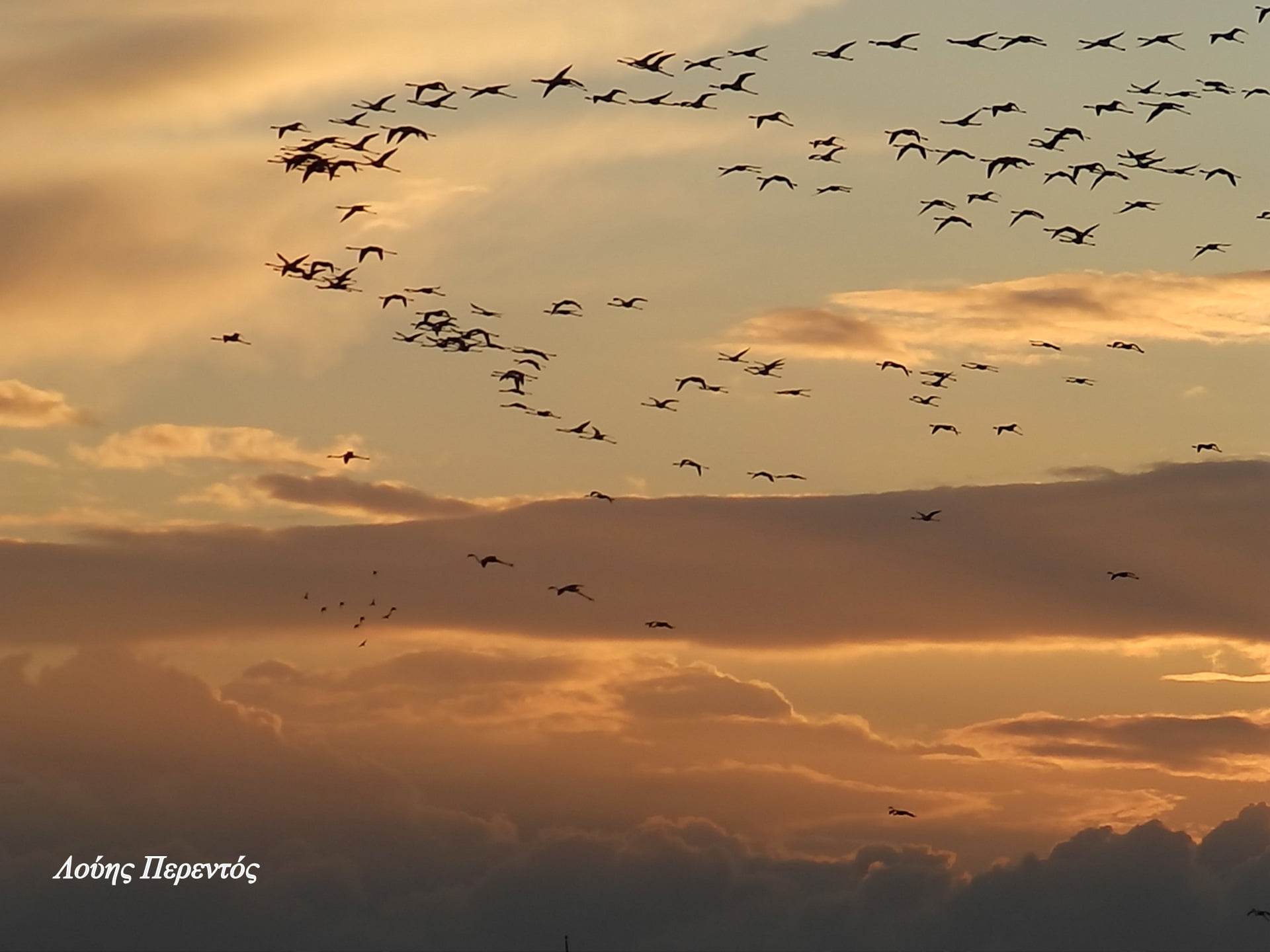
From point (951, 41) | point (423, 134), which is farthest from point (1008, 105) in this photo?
point (423, 134)

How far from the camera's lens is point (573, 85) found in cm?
19238

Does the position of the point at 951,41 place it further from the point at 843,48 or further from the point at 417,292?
the point at 417,292

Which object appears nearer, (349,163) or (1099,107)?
(349,163)

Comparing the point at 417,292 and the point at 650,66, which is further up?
the point at 650,66

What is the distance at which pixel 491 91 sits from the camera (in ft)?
622

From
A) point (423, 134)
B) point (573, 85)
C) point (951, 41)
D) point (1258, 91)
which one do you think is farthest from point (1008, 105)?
point (423, 134)

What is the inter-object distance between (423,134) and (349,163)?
39.5ft

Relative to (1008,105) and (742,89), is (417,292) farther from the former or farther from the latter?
(1008,105)

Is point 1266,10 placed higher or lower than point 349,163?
higher

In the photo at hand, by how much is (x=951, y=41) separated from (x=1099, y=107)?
1329 cm

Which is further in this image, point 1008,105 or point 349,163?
point 1008,105

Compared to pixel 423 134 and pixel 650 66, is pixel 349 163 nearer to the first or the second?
pixel 423 134

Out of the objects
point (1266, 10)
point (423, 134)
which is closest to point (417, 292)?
point (423, 134)

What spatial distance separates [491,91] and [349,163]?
1556cm
